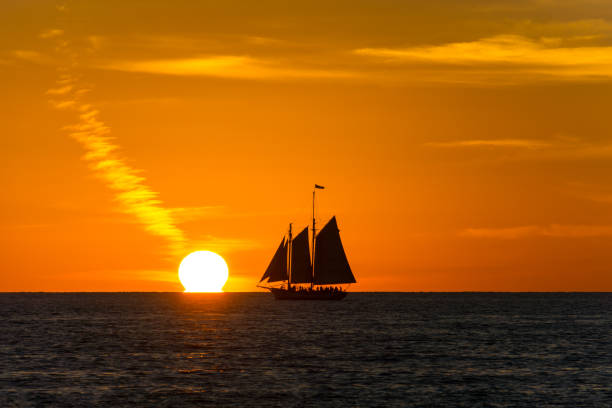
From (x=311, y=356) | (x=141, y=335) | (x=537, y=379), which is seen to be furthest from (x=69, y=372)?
(x=141, y=335)

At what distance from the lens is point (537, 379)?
2719 inches

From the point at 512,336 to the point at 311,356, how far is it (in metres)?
41.1

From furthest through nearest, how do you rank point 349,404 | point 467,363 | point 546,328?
point 546,328
point 467,363
point 349,404

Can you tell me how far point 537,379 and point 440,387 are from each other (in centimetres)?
943

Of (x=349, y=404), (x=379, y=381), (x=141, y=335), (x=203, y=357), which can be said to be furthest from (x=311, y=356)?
(x=141, y=335)

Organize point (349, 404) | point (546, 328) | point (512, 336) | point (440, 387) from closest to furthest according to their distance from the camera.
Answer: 1. point (349, 404)
2. point (440, 387)
3. point (512, 336)
4. point (546, 328)

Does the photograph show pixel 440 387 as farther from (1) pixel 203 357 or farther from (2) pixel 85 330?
(2) pixel 85 330

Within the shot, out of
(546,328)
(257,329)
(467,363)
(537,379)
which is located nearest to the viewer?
(537,379)

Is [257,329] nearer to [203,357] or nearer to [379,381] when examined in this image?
[203,357]

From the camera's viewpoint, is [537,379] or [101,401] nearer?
[101,401]

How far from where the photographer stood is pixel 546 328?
13838 cm

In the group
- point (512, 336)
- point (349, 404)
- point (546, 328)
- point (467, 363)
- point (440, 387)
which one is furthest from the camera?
point (546, 328)

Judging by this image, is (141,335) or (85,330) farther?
(85,330)

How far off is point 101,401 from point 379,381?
21.1m
